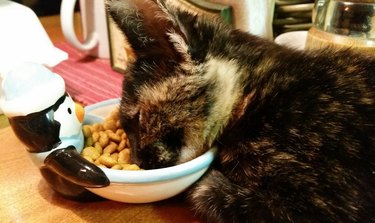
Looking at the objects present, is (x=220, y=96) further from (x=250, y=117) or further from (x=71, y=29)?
(x=71, y=29)

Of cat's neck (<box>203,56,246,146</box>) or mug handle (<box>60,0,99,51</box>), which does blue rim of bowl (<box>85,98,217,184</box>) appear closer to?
cat's neck (<box>203,56,246,146</box>)

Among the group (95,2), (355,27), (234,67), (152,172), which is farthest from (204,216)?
(95,2)

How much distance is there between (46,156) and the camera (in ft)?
1.80

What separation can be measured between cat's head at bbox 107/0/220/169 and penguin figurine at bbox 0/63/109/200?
105mm

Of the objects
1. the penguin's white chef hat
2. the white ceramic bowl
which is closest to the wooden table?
the white ceramic bowl

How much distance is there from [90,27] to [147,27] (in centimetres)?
72

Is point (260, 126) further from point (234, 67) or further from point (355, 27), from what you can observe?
point (355, 27)

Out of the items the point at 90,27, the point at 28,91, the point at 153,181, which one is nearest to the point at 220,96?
the point at 153,181

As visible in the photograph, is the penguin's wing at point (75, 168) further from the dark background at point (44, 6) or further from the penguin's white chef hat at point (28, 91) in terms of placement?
the dark background at point (44, 6)

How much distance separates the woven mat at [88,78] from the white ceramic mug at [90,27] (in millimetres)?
43

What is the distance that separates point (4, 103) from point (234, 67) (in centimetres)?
34

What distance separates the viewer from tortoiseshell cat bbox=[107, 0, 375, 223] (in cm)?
50

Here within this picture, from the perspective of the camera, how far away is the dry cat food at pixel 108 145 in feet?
1.96

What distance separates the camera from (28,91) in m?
0.54
